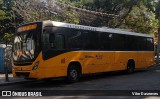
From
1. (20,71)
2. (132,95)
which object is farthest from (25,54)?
(132,95)

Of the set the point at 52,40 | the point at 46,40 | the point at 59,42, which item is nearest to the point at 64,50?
the point at 59,42

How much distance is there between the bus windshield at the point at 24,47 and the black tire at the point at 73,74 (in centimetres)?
225

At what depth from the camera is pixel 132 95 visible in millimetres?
12133

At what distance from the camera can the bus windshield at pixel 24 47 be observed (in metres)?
15.4

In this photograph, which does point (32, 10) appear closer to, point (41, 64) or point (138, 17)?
point (41, 64)

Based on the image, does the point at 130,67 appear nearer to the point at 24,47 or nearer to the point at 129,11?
the point at 24,47

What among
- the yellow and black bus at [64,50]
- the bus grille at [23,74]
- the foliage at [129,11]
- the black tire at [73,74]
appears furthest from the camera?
the foliage at [129,11]

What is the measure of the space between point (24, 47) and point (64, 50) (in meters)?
1.90

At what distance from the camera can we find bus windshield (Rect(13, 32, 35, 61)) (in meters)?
15.4

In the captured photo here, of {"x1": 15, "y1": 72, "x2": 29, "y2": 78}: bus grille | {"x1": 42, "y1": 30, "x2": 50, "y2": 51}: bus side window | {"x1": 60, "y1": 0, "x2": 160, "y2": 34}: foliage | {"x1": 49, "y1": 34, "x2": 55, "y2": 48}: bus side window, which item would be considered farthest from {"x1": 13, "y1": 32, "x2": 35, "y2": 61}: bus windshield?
{"x1": 60, "y1": 0, "x2": 160, "y2": 34}: foliage

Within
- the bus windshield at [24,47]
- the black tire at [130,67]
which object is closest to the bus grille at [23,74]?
the bus windshield at [24,47]

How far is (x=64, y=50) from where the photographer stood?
16.3 m

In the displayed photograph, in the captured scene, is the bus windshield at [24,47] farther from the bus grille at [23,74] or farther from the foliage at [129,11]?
the foliage at [129,11]

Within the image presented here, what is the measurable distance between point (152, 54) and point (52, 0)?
8.51 m
